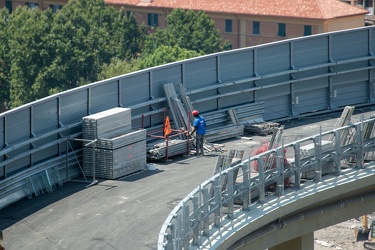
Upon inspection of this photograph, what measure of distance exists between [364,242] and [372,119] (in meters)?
29.6

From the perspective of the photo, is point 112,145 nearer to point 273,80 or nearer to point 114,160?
point 114,160

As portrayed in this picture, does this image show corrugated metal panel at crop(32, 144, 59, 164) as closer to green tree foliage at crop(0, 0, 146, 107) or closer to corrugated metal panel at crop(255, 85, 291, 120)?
corrugated metal panel at crop(255, 85, 291, 120)

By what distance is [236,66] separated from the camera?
33812mm

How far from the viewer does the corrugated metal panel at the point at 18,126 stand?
26.6 m

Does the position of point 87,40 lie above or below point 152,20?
below

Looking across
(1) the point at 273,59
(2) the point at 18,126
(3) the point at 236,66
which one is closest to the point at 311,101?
(1) the point at 273,59

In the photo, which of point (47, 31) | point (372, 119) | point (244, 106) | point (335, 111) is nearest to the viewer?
point (372, 119)

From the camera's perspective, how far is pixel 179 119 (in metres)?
31.3

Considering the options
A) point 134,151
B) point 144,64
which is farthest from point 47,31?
point 134,151

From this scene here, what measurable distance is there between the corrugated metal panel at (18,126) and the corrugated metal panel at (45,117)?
24 cm

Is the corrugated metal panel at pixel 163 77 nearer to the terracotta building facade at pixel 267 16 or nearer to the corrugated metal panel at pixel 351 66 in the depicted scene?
the corrugated metal panel at pixel 351 66

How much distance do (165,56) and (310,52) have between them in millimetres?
62833

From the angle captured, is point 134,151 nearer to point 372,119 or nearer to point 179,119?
point 179,119

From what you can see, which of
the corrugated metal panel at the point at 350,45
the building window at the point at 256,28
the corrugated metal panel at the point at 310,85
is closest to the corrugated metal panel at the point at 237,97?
the corrugated metal panel at the point at 310,85
